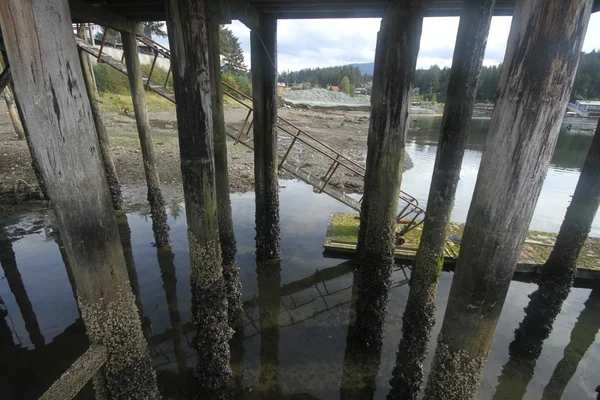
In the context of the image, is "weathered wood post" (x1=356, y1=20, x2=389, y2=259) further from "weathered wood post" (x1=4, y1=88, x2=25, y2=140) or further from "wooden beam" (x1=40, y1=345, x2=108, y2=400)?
"weathered wood post" (x1=4, y1=88, x2=25, y2=140)

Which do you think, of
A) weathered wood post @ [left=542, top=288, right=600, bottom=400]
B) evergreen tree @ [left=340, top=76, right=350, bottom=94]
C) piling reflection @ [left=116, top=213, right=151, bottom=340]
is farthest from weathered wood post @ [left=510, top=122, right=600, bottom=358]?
evergreen tree @ [left=340, top=76, right=350, bottom=94]

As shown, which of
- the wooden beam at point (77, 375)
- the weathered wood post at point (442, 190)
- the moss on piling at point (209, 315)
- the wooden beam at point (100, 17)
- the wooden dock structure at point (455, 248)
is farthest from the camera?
the wooden dock structure at point (455, 248)

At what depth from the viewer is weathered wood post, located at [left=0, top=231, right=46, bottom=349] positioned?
5574mm

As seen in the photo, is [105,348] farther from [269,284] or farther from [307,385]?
[269,284]

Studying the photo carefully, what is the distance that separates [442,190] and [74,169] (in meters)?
4.08

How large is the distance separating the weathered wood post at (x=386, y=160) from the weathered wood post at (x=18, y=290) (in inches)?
235

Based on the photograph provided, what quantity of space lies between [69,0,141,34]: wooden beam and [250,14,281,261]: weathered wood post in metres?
2.91

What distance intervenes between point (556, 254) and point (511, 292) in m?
2.81

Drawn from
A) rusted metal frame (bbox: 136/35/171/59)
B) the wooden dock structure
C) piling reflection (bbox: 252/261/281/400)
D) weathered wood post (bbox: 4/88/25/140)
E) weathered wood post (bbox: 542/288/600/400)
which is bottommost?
weathered wood post (bbox: 542/288/600/400)

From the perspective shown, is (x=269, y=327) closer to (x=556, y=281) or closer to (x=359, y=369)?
(x=359, y=369)

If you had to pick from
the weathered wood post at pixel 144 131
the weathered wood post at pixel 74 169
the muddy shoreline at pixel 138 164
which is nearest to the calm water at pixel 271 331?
the weathered wood post at pixel 144 131

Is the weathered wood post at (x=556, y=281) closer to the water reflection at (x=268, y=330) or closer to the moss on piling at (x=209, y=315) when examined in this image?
the water reflection at (x=268, y=330)

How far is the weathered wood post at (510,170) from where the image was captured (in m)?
1.77

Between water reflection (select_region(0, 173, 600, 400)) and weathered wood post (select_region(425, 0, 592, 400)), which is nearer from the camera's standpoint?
weathered wood post (select_region(425, 0, 592, 400))
